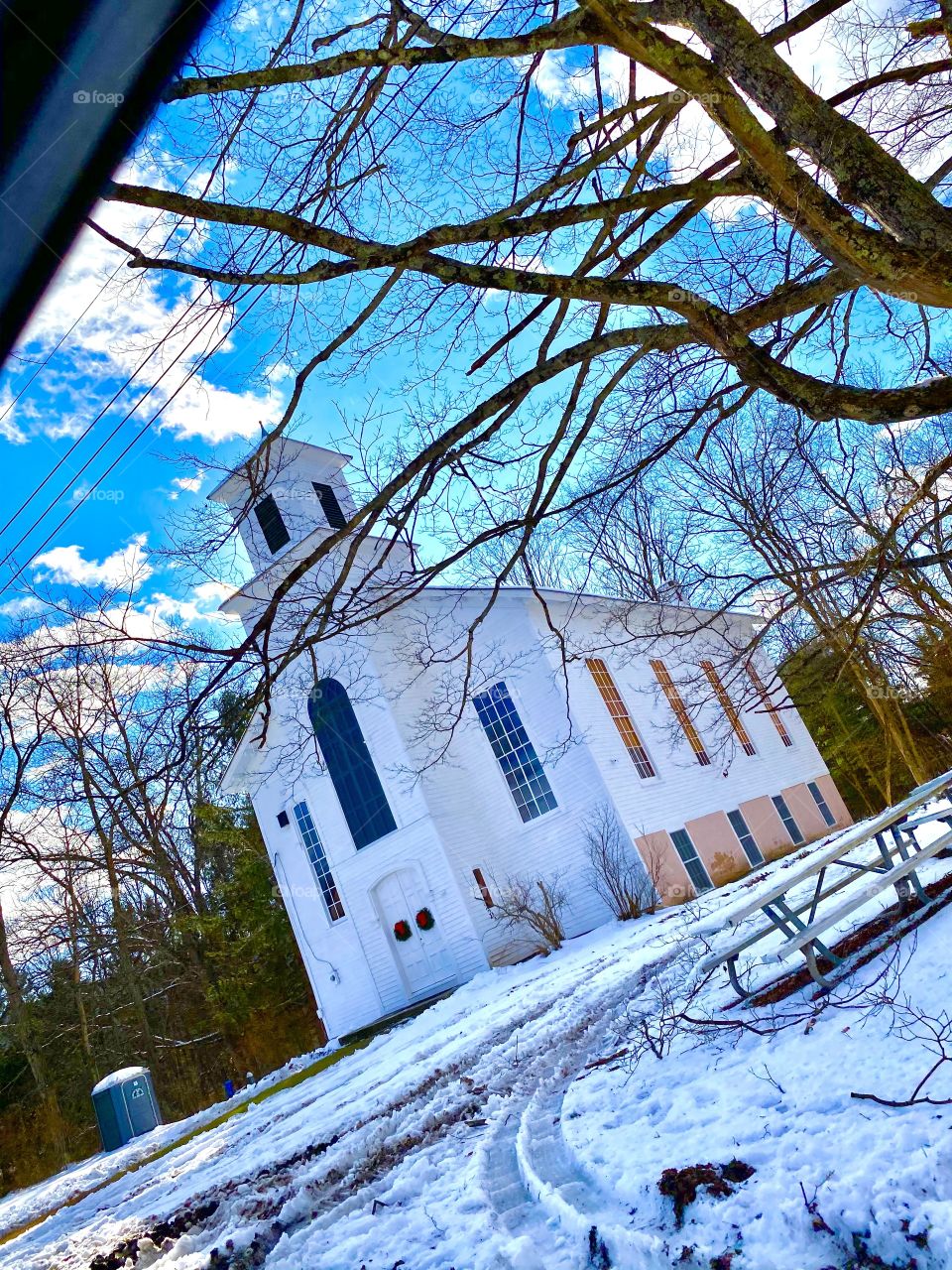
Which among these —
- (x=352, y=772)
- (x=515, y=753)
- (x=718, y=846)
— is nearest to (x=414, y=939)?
(x=352, y=772)

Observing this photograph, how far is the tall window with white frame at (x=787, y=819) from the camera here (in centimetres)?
2217

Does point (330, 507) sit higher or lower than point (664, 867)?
higher

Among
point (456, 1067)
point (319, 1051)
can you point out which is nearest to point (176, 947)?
point (319, 1051)

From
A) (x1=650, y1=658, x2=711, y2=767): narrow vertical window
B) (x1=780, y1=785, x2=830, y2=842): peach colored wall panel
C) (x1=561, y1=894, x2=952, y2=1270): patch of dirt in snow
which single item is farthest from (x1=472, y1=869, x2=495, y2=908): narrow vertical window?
(x1=561, y1=894, x2=952, y2=1270): patch of dirt in snow

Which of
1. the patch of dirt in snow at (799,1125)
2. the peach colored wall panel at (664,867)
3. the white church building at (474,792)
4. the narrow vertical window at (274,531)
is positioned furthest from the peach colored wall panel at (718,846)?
the patch of dirt in snow at (799,1125)

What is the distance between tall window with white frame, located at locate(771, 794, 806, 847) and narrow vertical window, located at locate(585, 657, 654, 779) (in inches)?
206

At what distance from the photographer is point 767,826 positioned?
21.2 m

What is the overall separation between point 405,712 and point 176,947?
14.7 metres

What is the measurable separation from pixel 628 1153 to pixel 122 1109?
729 inches

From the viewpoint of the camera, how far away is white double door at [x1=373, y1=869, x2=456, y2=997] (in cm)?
1794

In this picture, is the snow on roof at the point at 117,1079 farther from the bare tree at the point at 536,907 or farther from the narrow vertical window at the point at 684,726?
the narrow vertical window at the point at 684,726

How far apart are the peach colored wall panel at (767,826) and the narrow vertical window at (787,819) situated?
0.33 meters

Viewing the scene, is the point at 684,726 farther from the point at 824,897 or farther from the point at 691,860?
the point at 824,897

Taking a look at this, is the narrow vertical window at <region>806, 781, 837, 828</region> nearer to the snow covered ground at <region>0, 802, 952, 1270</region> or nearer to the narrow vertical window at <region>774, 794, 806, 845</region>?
the narrow vertical window at <region>774, 794, 806, 845</region>
